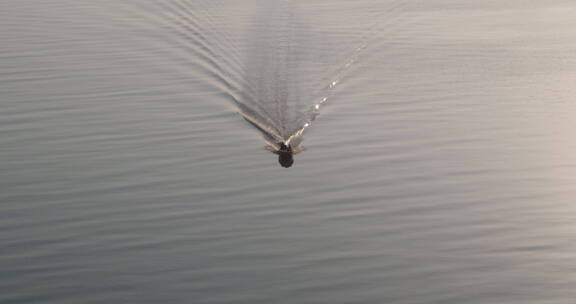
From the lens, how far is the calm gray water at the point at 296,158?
52.7 ft

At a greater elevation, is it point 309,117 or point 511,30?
point 511,30

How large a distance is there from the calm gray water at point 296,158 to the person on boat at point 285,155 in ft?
0.70

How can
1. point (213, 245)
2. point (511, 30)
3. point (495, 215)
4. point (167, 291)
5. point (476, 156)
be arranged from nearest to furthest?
point (167, 291) → point (213, 245) → point (495, 215) → point (476, 156) → point (511, 30)

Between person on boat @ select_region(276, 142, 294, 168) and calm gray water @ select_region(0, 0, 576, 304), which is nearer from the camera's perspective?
calm gray water @ select_region(0, 0, 576, 304)

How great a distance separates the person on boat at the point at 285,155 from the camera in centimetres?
2148

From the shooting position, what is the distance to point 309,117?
2439 centimetres

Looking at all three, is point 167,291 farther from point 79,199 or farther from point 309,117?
point 309,117

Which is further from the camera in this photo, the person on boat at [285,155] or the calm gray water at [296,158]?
the person on boat at [285,155]

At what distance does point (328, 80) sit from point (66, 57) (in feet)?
29.6

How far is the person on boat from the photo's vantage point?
70.5 ft

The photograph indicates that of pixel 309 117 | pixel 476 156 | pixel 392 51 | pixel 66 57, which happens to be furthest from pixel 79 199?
pixel 392 51

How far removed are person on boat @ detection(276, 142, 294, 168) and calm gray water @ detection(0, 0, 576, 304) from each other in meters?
0.21

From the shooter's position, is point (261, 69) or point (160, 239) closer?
point (160, 239)

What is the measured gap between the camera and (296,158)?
21.8 meters
